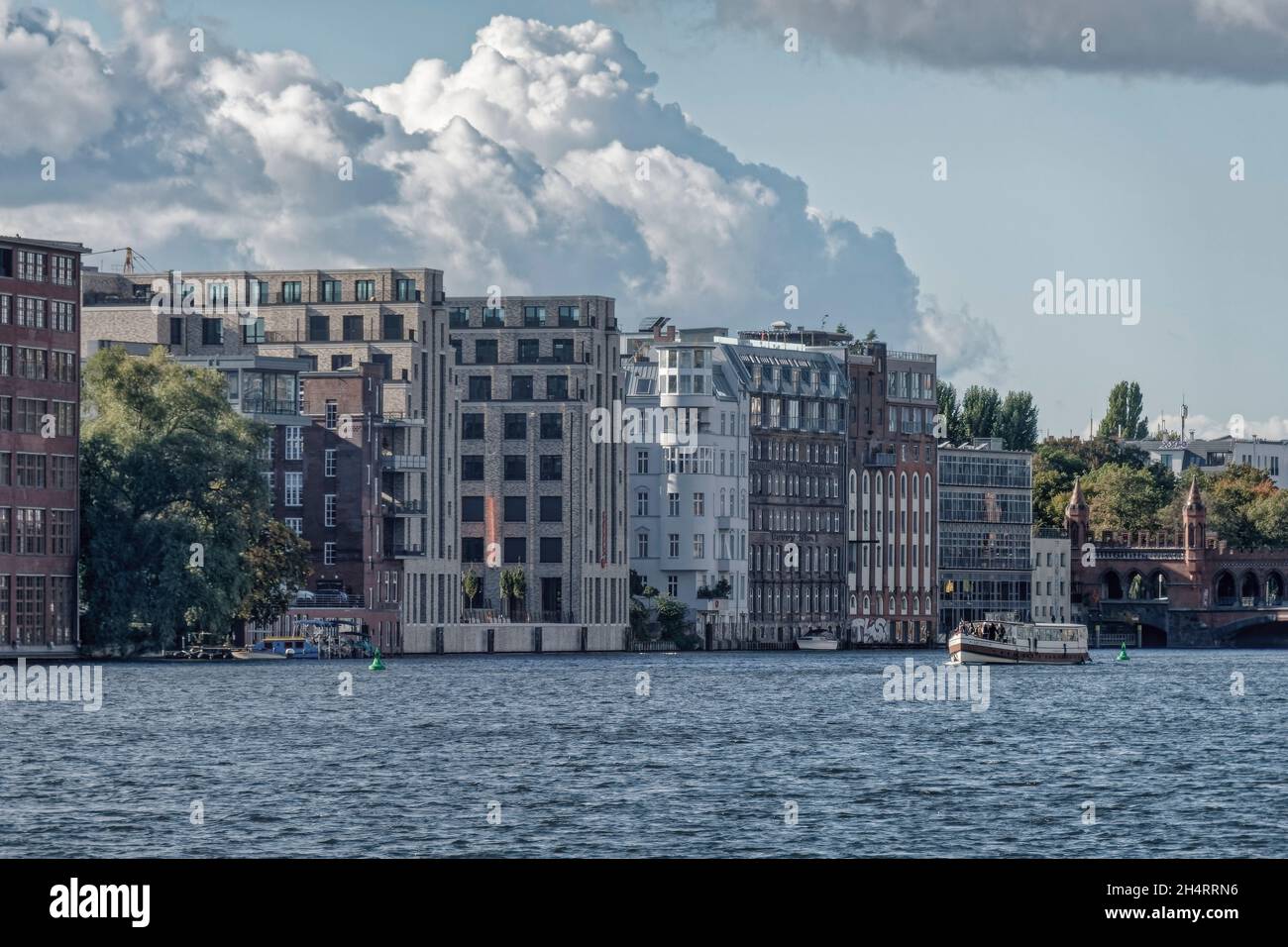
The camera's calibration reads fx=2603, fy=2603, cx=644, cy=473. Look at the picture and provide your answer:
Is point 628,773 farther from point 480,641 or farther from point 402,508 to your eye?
point 480,641

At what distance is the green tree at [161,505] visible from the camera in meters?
137

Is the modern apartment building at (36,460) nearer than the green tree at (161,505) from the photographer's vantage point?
No

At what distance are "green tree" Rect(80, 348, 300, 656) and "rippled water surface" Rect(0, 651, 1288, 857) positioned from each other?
47.8ft

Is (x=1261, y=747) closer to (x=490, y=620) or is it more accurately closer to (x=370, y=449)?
(x=370, y=449)

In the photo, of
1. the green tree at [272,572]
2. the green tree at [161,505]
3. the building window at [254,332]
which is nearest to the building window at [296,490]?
the green tree at [272,572]

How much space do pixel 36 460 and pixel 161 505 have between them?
718cm

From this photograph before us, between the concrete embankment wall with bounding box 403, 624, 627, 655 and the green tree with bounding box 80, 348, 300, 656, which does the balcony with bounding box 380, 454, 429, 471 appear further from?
the green tree with bounding box 80, 348, 300, 656

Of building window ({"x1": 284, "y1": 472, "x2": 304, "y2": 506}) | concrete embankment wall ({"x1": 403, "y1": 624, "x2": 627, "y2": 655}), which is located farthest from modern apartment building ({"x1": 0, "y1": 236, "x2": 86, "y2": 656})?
concrete embankment wall ({"x1": 403, "y1": 624, "x2": 627, "y2": 655})

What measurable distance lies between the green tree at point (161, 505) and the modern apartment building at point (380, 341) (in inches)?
1329

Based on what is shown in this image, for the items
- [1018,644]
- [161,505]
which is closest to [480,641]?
[1018,644]

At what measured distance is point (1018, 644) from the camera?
16988 cm

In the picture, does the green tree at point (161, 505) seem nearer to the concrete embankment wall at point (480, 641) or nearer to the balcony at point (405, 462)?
the balcony at point (405, 462)

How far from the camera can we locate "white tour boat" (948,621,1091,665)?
167375mm
